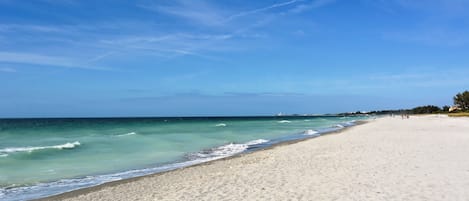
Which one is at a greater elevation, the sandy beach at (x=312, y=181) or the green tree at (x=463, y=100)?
the green tree at (x=463, y=100)

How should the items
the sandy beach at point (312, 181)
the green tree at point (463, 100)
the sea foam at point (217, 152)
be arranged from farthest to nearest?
the green tree at point (463, 100) → the sea foam at point (217, 152) → the sandy beach at point (312, 181)

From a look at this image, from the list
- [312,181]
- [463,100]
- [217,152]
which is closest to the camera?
[312,181]

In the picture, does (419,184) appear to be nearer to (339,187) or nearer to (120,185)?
(339,187)

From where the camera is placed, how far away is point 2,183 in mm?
12328

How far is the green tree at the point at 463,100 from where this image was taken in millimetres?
95562

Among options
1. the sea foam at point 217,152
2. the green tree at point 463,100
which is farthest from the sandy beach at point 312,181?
the green tree at point 463,100

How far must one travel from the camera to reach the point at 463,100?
97688 millimetres

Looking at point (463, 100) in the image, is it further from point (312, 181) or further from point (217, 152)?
point (312, 181)

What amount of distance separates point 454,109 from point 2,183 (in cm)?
11466

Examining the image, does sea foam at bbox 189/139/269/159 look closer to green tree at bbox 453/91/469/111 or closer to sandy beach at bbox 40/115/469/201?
sandy beach at bbox 40/115/469/201

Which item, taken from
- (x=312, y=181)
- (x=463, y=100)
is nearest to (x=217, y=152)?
A: (x=312, y=181)

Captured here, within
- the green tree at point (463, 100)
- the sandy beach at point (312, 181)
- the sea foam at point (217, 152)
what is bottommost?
the sea foam at point (217, 152)

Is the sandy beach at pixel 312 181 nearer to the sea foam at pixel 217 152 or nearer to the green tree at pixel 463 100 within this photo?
the sea foam at pixel 217 152

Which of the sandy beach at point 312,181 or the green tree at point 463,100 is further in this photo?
the green tree at point 463,100
